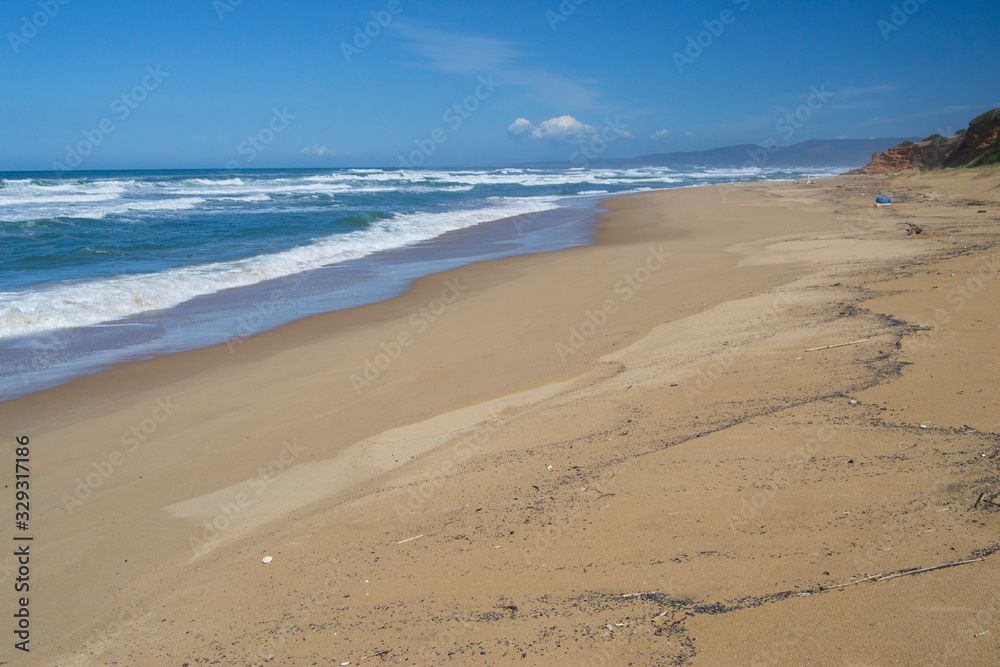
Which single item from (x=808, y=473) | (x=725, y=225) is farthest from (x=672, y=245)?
(x=808, y=473)

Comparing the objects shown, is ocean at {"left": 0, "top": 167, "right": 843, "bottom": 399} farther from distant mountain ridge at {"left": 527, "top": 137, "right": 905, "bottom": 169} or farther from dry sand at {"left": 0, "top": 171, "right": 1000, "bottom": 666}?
distant mountain ridge at {"left": 527, "top": 137, "right": 905, "bottom": 169}

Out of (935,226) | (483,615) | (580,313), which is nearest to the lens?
(483,615)

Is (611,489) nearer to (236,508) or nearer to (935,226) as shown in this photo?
(236,508)

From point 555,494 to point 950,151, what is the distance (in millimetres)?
36777

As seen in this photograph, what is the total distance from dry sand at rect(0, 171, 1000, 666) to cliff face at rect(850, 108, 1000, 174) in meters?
24.9

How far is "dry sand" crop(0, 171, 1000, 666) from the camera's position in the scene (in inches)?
92.9

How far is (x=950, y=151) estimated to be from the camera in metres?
30.2

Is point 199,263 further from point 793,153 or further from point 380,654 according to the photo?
point 793,153

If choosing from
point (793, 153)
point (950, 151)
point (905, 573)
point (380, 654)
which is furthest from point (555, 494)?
point (793, 153)

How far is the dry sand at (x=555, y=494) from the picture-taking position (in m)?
2.36

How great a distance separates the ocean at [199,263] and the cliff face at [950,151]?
16992 mm

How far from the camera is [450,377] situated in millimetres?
6113

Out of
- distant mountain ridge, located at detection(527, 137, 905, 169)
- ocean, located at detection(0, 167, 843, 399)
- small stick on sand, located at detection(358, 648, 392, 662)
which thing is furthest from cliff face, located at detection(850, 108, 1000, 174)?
distant mountain ridge, located at detection(527, 137, 905, 169)

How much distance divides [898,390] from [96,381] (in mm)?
7712
